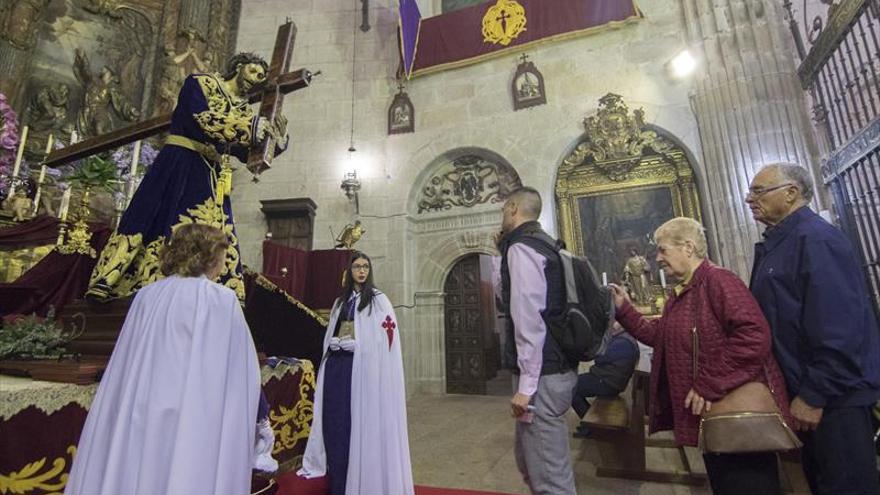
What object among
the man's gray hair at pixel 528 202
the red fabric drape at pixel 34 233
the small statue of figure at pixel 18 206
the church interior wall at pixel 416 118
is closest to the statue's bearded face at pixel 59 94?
the church interior wall at pixel 416 118

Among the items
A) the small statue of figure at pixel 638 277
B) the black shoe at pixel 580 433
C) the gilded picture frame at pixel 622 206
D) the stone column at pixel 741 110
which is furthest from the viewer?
the gilded picture frame at pixel 622 206

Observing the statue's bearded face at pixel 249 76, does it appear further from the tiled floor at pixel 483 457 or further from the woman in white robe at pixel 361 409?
the tiled floor at pixel 483 457

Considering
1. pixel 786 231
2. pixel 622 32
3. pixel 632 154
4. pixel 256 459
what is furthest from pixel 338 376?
pixel 622 32

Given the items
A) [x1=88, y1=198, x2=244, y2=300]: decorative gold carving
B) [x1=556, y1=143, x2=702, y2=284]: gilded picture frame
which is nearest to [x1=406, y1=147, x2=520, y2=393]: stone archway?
[x1=556, y1=143, x2=702, y2=284]: gilded picture frame

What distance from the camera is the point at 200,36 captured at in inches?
314

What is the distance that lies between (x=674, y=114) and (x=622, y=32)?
1.94m

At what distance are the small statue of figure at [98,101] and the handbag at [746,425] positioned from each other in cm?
881

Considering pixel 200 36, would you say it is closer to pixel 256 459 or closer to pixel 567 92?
pixel 567 92

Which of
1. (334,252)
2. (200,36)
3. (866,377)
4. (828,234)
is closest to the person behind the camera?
(866,377)

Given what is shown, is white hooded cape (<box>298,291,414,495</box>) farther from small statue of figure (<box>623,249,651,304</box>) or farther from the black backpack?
small statue of figure (<box>623,249,651,304</box>)

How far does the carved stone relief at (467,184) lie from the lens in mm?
7625

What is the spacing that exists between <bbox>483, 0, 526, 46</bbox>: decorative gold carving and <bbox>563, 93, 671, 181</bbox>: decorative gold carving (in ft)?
7.77

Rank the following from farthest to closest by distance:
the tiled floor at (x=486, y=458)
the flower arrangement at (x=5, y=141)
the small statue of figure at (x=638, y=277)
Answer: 1. the small statue of figure at (x=638, y=277)
2. the flower arrangement at (x=5, y=141)
3. the tiled floor at (x=486, y=458)

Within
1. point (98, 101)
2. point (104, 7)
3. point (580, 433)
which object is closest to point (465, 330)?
point (580, 433)
